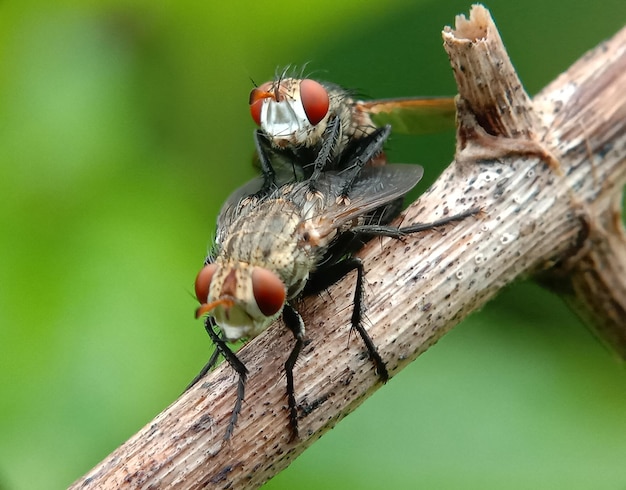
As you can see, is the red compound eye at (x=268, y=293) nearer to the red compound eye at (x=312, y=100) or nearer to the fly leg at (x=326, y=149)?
the fly leg at (x=326, y=149)

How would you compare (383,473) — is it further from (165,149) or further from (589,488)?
(165,149)

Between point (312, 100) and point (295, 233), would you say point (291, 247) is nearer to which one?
point (295, 233)

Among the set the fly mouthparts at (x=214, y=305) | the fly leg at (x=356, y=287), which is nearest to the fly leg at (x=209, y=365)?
the fly leg at (x=356, y=287)

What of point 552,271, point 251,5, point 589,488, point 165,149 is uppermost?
point 251,5

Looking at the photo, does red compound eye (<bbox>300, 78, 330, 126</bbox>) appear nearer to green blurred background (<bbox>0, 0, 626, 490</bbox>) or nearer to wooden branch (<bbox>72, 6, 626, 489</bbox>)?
green blurred background (<bbox>0, 0, 626, 490</bbox>)

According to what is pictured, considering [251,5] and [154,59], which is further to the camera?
[154,59]

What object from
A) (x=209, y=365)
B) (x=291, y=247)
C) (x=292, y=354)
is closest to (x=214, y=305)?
(x=292, y=354)

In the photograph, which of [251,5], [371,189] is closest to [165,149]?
[251,5]

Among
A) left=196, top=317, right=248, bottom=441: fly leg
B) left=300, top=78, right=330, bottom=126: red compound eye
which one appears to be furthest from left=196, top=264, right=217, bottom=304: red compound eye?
left=300, top=78, right=330, bottom=126: red compound eye
